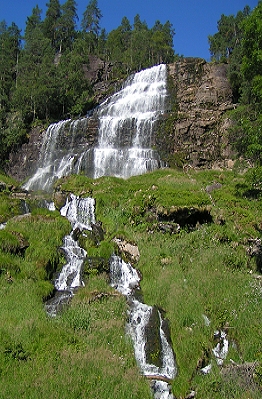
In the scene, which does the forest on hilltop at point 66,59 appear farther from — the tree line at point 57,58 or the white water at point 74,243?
the white water at point 74,243

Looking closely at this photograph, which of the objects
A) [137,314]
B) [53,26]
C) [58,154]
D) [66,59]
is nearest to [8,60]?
[66,59]

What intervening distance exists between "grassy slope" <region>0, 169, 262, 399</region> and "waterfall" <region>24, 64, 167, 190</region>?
13.7 metres

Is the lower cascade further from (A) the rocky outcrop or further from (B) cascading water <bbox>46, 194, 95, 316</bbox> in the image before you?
(A) the rocky outcrop

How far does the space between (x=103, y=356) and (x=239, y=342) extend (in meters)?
3.90

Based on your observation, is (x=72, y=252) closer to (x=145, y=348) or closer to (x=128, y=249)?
(x=128, y=249)

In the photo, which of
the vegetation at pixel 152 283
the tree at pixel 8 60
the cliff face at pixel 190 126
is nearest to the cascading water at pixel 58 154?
the cliff face at pixel 190 126

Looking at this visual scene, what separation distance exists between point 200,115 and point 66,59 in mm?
29784

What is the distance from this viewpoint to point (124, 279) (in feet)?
48.8

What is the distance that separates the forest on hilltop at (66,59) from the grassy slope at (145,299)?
18.0m

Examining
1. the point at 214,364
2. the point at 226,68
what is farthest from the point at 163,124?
the point at 214,364

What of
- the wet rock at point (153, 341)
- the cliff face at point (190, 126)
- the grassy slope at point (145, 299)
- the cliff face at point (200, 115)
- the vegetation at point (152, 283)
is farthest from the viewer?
the cliff face at point (190, 126)

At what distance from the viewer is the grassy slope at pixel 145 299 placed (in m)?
8.14

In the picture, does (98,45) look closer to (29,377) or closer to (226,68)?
(226,68)

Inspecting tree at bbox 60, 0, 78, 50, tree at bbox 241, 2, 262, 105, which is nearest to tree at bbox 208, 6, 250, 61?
tree at bbox 60, 0, 78, 50
